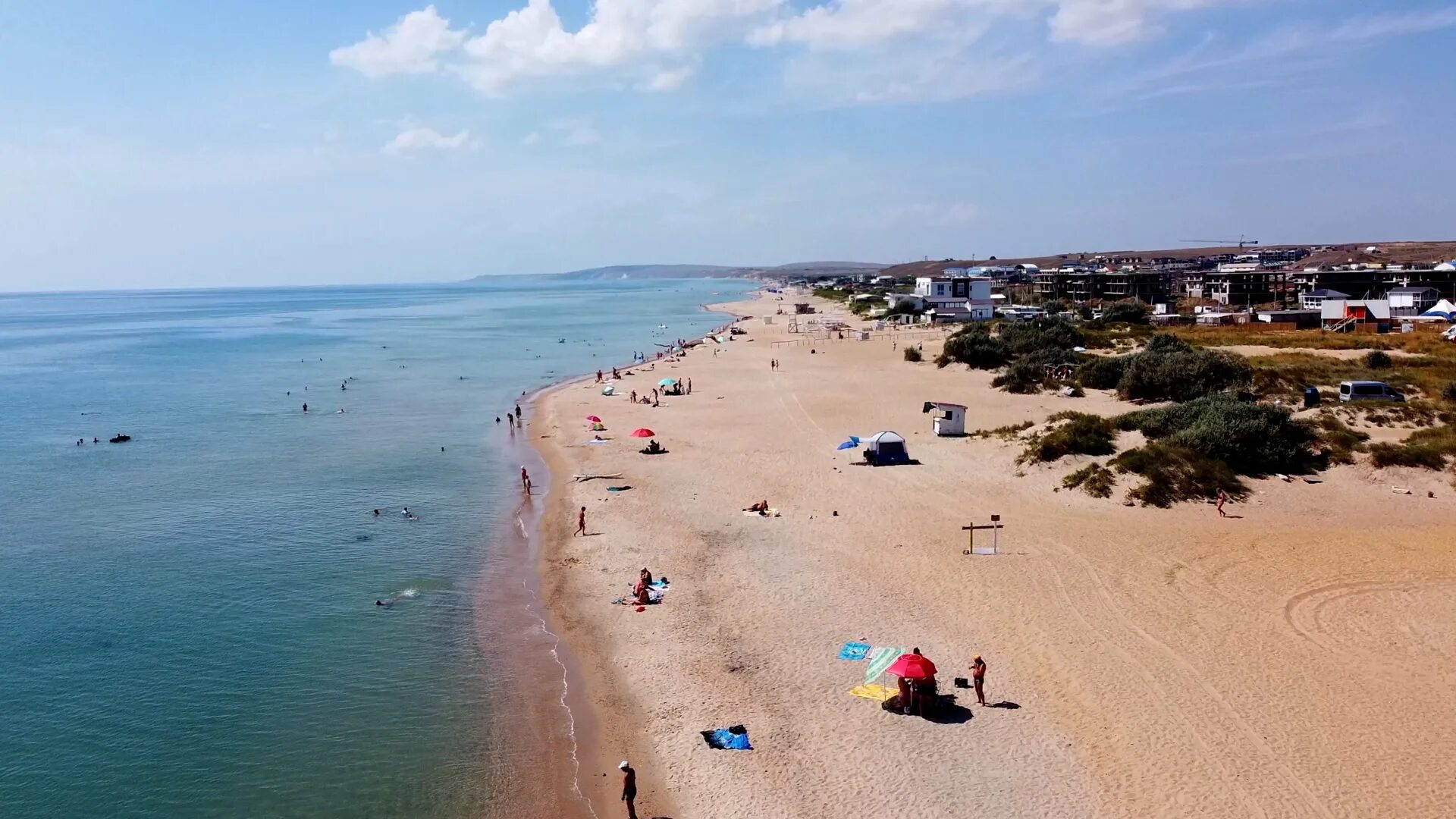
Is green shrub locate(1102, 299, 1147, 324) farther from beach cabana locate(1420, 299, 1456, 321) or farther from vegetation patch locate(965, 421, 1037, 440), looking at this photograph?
vegetation patch locate(965, 421, 1037, 440)

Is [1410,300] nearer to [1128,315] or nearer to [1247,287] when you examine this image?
[1128,315]

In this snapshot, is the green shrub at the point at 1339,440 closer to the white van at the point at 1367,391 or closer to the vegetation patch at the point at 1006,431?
the white van at the point at 1367,391

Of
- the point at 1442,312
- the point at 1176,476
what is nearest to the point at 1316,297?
the point at 1442,312

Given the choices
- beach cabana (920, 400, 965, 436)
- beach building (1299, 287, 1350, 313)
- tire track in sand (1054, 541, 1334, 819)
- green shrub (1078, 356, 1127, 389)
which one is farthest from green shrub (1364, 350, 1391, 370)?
tire track in sand (1054, 541, 1334, 819)

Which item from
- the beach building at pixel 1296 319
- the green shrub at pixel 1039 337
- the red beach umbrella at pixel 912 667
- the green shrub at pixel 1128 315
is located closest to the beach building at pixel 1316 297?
the beach building at pixel 1296 319

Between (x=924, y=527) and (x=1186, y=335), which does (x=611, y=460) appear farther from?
(x=1186, y=335)

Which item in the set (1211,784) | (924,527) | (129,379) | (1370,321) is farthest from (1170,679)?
(129,379)

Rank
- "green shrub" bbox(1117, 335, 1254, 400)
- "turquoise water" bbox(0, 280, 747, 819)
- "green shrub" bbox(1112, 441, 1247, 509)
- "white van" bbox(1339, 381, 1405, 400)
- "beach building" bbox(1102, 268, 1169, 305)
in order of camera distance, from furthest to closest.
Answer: "beach building" bbox(1102, 268, 1169, 305) → "green shrub" bbox(1117, 335, 1254, 400) → "white van" bbox(1339, 381, 1405, 400) → "green shrub" bbox(1112, 441, 1247, 509) → "turquoise water" bbox(0, 280, 747, 819)

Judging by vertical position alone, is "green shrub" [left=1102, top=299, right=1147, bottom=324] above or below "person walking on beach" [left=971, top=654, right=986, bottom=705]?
above
